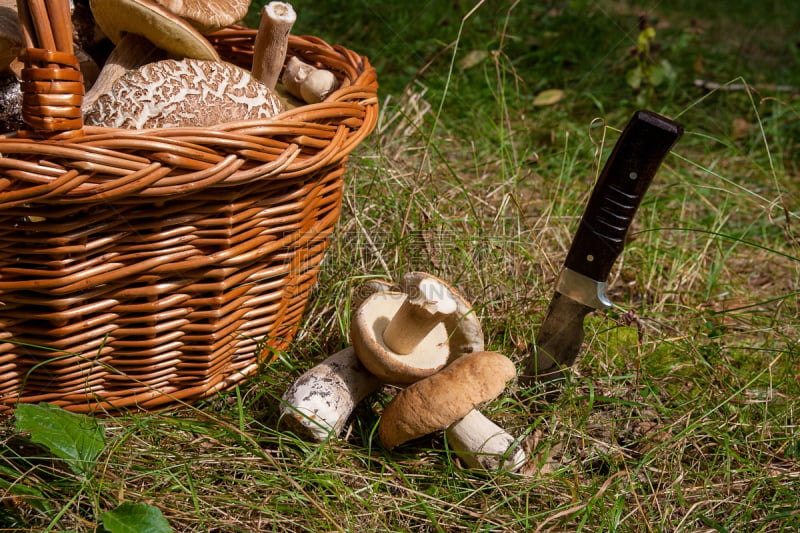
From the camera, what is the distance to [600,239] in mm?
1519

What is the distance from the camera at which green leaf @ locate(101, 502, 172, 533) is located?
118cm

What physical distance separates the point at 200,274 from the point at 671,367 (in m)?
1.29

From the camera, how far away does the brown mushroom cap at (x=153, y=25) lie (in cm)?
142

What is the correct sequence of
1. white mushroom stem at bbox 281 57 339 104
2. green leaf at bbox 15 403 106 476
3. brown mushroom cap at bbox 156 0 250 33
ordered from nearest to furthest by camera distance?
green leaf at bbox 15 403 106 476 < brown mushroom cap at bbox 156 0 250 33 < white mushroom stem at bbox 281 57 339 104

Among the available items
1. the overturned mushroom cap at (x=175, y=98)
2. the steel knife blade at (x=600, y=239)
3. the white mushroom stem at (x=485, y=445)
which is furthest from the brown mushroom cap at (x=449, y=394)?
the overturned mushroom cap at (x=175, y=98)

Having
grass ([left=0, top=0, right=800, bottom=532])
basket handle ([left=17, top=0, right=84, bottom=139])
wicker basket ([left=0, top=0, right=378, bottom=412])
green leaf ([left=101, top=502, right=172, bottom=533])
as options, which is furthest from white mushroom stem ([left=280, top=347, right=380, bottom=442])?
basket handle ([left=17, top=0, right=84, bottom=139])

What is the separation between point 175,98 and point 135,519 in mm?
860

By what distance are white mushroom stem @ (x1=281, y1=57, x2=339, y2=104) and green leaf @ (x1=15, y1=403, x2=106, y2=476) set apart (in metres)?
1.00

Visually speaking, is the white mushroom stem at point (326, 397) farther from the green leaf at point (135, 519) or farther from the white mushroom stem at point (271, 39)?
the white mushroom stem at point (271, 39)

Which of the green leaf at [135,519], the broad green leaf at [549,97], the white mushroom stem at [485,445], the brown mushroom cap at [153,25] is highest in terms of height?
the brown mushroom cap at [153,25]

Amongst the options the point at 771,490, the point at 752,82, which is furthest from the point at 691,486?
the point at 752,82

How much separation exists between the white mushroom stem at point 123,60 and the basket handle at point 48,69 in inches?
17.5

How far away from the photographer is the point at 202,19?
63.0 inches

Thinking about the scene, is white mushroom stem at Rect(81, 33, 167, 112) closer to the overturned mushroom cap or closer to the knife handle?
the overturned mushroom cap
